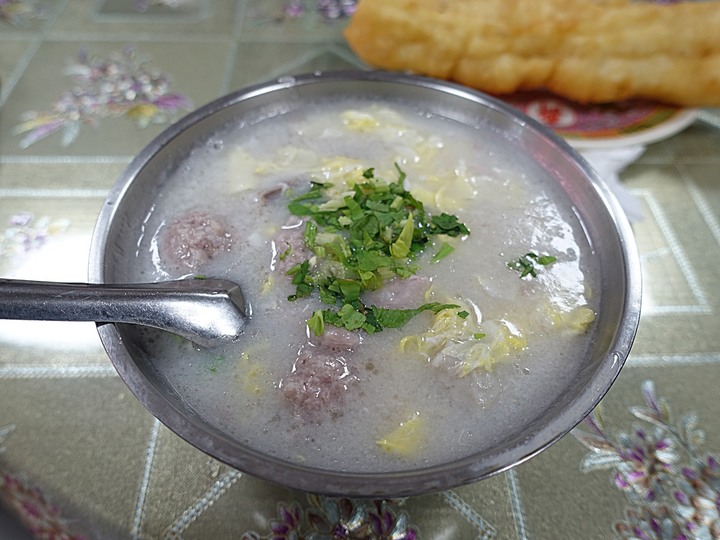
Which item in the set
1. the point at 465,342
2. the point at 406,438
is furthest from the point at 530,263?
the point at 406,438

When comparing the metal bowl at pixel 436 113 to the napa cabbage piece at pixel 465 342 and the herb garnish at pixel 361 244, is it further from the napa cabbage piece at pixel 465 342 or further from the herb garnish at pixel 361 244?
the herb garnish at pixel 361 244

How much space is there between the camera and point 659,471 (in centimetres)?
161

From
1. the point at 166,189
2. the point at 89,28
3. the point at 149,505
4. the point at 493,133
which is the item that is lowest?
the point at 149,505

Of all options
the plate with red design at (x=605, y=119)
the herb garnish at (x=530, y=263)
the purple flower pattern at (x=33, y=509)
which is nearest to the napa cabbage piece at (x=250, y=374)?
the purple flower pattern at (x=33, y=509)

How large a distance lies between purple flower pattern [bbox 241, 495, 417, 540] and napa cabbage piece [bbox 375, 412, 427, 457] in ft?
0.90

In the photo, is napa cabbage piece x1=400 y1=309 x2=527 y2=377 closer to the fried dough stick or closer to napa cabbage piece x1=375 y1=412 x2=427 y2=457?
napa cabbage piece x1=375 y1=412 x2=427 y2=457

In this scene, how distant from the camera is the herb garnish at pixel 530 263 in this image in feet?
5.31

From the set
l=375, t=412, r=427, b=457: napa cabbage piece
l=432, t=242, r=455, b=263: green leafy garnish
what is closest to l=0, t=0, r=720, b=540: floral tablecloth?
l=375, t=412, r=427, b=457: napa cabbage piece

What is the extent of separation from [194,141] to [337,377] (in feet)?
3.48

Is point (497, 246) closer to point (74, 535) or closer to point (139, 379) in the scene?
point (139, 379)

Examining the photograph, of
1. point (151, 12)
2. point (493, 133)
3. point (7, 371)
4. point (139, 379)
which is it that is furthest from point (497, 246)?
point (151, 12)

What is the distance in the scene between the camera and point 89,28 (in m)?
3.10

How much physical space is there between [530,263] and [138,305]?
1119mm

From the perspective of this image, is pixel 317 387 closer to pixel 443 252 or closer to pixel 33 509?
pixel 443 252
